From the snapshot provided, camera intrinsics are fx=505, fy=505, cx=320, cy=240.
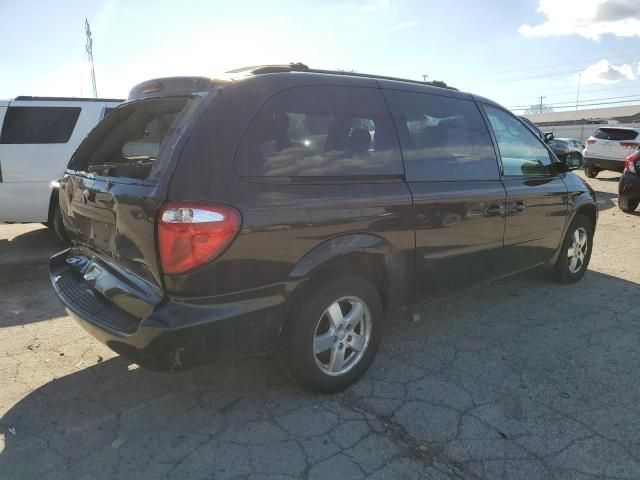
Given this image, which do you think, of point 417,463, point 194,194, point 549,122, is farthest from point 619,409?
point 549,122

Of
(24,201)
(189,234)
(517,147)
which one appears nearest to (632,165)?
(517,147)

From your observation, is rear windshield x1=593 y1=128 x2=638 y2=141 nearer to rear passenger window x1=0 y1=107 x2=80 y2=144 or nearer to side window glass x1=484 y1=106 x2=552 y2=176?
side window glass x1=484 y1=106 x2=552 y2=176

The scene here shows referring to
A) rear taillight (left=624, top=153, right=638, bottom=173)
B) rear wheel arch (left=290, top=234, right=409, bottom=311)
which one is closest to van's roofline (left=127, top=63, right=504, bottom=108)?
rear wheel arch (left=290, top=234, right=409, bottom=311)

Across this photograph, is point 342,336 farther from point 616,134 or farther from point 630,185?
point 616,134

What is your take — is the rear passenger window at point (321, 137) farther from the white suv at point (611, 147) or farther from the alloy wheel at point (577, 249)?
the white suv at point (611, 147)

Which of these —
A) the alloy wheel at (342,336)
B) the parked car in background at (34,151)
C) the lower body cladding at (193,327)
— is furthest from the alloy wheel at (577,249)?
the parked car in background at (34,151)

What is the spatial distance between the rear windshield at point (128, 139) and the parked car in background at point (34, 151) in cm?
327

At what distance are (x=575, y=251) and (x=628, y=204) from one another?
544 centimetres

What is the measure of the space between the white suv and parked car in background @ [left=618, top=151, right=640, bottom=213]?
256 inches

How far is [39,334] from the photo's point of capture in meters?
3.91

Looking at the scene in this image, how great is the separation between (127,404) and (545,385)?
252 centimetres

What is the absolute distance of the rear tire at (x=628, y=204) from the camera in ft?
30.9

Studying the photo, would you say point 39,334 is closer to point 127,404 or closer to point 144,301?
point 127,404

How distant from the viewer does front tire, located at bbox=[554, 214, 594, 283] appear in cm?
497
